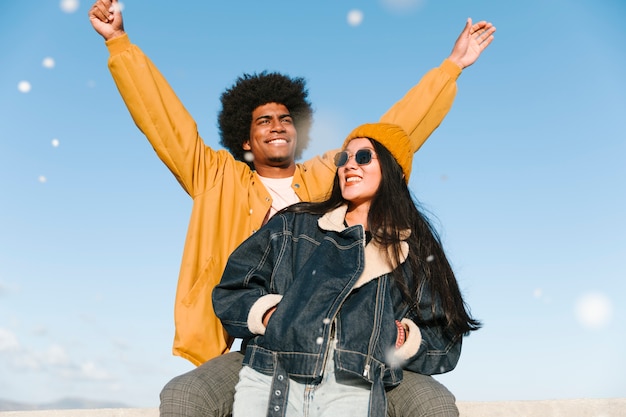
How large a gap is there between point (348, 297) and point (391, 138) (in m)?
0.92

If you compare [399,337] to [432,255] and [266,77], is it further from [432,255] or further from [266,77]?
[266,77]

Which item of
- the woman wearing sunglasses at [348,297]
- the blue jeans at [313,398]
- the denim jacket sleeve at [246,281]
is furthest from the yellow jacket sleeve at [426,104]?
the blue jeans at [313,398]

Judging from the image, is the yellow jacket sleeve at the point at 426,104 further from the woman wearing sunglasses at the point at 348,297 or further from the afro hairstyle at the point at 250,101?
the afro hairstyle at the point at 250,101

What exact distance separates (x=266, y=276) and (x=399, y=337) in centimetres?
69

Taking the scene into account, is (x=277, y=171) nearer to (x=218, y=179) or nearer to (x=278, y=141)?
(x=278, y=141)

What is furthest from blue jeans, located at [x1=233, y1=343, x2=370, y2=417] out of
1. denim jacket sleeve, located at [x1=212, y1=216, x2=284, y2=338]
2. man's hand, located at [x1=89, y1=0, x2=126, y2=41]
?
man's hand, located at [x1=89, y1=0, x2=126, y2=41]

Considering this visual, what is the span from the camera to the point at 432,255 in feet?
10.4

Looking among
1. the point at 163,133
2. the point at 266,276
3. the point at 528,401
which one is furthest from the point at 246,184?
the point at 528,401

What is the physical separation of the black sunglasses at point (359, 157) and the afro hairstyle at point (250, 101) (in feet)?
5.67

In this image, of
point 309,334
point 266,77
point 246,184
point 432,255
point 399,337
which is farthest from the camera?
point 266,77

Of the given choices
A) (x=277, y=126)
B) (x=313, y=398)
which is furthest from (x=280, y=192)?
(x=313, y=398)

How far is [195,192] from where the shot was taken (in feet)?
12.3

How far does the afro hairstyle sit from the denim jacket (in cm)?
191

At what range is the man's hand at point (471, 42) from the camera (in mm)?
4344
